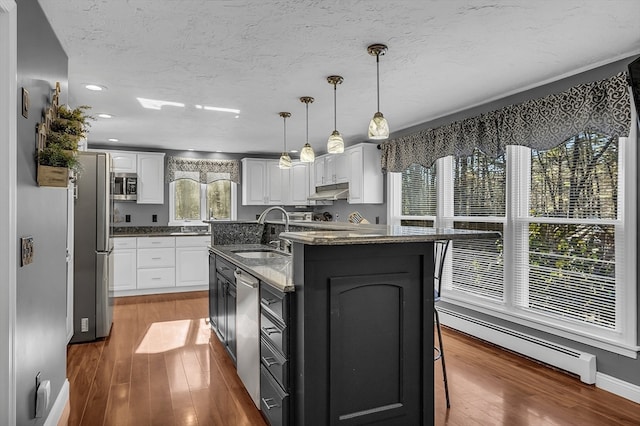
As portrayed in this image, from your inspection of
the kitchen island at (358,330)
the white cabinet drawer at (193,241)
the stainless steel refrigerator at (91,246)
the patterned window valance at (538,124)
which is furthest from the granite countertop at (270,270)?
the white cabinet drawer at (193,241)

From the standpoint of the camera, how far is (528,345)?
347cm

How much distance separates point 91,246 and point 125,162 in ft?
9.17

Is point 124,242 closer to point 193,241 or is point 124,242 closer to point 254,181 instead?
point 193,241

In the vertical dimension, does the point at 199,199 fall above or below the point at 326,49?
below

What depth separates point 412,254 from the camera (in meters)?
2.21

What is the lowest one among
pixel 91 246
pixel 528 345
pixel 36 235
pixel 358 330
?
pixel 528 345

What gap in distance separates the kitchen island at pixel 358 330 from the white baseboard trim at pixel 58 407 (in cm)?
123

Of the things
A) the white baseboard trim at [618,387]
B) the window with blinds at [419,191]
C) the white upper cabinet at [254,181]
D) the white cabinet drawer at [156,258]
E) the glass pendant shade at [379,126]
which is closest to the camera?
the glass pendant shade at [379,126]

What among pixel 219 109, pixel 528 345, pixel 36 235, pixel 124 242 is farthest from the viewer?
pixel 124 242

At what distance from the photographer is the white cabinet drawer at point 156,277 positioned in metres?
6.14

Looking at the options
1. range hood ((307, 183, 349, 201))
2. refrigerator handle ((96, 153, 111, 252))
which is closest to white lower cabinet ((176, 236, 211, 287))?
range hood ((307, 183, 349, 201))

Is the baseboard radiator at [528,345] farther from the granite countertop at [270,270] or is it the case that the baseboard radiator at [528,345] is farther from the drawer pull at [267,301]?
the drawer pull at [267,301]

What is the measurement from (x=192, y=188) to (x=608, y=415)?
247 inches

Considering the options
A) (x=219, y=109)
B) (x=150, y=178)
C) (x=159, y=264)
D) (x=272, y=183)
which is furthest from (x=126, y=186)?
(x=219, y=109)
